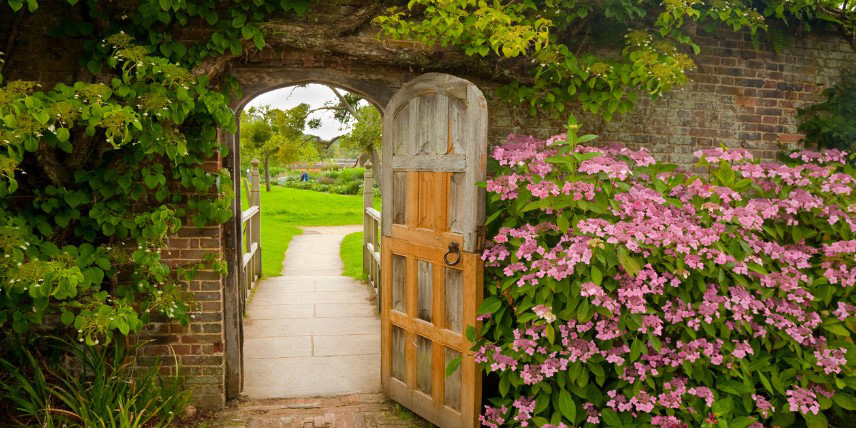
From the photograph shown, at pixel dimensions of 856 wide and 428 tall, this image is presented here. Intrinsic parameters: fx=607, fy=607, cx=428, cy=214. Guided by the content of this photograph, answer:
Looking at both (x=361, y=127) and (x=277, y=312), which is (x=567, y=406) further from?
(x=361, y=127)

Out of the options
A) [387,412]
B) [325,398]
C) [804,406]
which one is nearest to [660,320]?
[804,406]

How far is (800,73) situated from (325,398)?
184 inches

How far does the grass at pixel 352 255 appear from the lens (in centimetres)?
962

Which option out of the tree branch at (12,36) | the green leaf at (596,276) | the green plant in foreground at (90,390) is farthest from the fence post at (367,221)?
the green leaf at (596,276)

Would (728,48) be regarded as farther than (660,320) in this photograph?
Yes

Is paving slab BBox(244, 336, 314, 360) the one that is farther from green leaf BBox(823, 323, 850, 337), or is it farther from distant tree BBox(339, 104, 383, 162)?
distant tree BBox(339, 104, 383, 162)

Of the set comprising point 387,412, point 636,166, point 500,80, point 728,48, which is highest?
point 728,48

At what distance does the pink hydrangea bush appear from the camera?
9.96ft

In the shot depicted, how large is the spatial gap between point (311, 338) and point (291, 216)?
1383 centimetres

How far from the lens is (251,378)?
4.89 m

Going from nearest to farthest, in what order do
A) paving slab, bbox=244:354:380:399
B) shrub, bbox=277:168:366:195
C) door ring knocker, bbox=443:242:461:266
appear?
1. door ring knocker, bbox=443:242:461:266
2. paving slab, bbox=244:354:380:399
3. shrub, bbox=277:168:366:195

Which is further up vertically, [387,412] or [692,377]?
[692,377]

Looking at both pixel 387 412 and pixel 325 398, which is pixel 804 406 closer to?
pixel 387 412

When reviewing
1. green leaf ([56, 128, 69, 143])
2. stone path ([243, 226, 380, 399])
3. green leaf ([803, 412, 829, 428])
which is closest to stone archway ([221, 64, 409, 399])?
stone path ([243, 226, 380, 399])
